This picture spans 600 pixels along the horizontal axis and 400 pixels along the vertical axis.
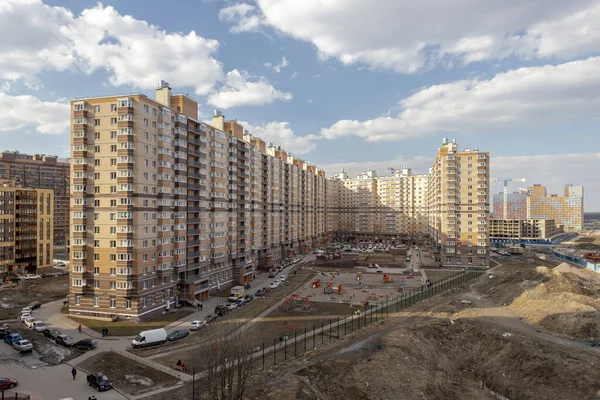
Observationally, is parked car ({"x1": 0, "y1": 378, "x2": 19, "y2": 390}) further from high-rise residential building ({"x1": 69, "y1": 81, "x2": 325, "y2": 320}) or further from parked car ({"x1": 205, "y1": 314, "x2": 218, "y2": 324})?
parked car ({"x1": 205, "y1": 314, "x2": 218, "y2": 324})

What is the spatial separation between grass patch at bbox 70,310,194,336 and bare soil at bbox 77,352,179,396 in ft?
27.4

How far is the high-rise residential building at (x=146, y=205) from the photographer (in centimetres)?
6312

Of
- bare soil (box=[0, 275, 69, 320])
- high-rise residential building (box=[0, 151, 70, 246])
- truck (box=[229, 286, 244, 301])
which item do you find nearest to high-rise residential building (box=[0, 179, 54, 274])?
bare soil (box=[0, 275, 69, 320])

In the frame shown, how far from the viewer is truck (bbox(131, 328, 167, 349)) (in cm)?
5150

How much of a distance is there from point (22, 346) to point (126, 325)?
45.9ft

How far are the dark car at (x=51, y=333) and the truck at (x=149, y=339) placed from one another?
13.0 meters

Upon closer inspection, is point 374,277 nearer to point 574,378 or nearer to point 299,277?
point 299,277

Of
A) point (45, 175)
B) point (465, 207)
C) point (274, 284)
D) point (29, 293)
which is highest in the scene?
point (45, 175)

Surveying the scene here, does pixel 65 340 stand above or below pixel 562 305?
below

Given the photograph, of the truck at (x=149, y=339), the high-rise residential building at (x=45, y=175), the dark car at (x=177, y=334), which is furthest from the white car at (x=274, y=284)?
the high-rise residential building at (x=45, y=175)

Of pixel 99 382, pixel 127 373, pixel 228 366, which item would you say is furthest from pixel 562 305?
pixel 99 382

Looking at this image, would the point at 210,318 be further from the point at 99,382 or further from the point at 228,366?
the point at 228,366

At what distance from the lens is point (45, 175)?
188 metres

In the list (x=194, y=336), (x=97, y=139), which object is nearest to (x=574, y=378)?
(x=194, y=336)
